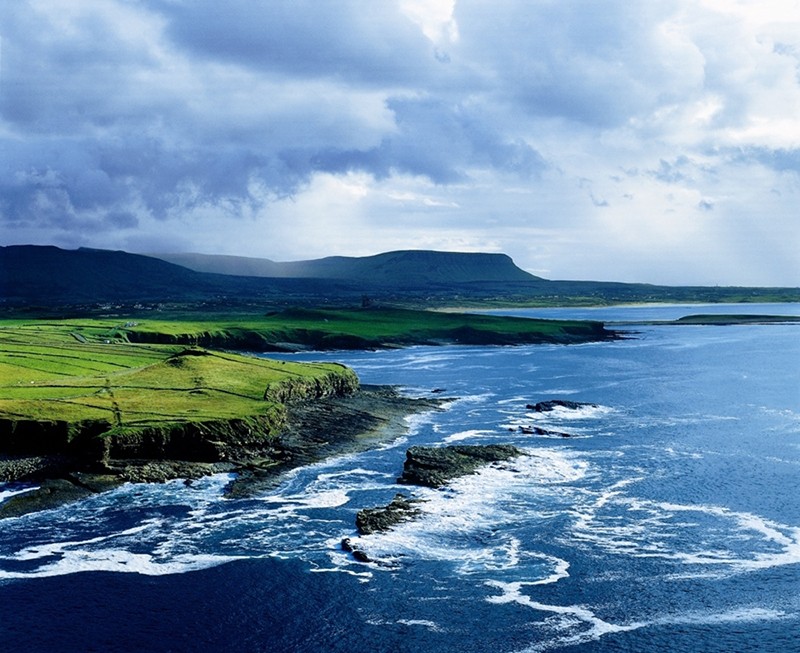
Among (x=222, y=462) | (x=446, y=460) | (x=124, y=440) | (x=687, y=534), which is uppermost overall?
(x=124, y=440)

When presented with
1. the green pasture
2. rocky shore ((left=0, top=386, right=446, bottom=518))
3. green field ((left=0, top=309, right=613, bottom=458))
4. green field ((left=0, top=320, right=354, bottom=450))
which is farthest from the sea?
the green pasture

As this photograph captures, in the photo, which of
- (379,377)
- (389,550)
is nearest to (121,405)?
(389,550)

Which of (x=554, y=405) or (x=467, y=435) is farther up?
(x=554, y=405)

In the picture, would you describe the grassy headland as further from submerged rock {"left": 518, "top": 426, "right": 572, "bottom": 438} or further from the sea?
submerged rock {"left": 518, "top": 426, "right": 572, "bottom": 438}

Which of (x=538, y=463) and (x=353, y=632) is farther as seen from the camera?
(x=538, y=463)

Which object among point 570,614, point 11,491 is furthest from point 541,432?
point 11,491

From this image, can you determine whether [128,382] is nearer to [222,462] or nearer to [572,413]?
[222,462]

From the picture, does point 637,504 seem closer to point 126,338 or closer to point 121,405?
point 121,405
